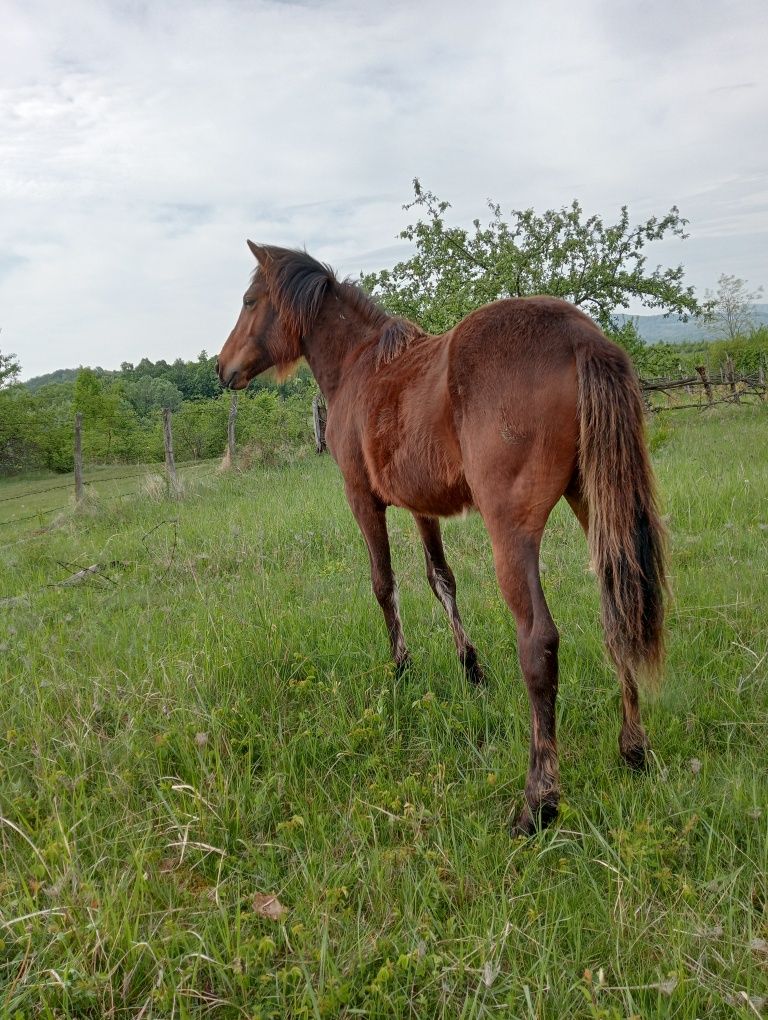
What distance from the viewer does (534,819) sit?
2223mm

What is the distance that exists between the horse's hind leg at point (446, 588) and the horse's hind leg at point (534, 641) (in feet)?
3.33

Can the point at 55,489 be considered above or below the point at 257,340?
below

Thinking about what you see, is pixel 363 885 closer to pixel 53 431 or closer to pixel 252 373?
pixel 252 373

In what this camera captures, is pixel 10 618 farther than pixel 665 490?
No

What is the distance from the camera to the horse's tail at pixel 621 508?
7.17 ft

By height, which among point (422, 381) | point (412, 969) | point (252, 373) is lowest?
point (412, 969)

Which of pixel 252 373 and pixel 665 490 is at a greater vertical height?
pixel 252 373

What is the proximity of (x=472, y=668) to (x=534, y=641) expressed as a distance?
1.12 m

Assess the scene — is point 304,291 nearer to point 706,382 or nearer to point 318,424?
point 318,424

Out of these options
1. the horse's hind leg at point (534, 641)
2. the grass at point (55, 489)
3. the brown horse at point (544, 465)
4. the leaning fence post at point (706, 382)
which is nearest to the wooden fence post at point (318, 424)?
the grass at point (55, 489)

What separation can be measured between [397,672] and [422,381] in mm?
1620

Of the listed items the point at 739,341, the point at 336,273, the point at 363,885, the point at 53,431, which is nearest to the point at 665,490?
the point at 336,273

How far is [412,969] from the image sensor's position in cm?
168

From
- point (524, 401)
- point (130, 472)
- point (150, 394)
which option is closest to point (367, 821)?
point (524, 401)
